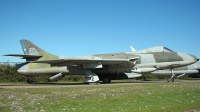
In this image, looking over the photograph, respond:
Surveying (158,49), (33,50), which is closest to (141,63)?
(158,49)

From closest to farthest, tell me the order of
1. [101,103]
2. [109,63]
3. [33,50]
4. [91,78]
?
[101,103] < [91,78] < [109,63] < [33,50]

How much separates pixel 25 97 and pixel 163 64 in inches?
600

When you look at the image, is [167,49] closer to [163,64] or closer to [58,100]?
[163,64]

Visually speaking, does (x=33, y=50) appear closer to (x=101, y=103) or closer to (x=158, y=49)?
(x=158, y=49)

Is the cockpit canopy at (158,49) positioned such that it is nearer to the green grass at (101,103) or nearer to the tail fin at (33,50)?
the tail fin at (33,50)

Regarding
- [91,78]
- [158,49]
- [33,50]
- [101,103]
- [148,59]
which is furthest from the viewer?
[33,50]

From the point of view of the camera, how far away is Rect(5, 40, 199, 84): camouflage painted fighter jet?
66.1 ft

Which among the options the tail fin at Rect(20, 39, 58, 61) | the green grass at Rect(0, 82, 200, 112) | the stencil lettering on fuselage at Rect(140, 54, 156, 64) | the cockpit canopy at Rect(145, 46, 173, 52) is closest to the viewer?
the green grass at Rect(0, 82, 200, 112)

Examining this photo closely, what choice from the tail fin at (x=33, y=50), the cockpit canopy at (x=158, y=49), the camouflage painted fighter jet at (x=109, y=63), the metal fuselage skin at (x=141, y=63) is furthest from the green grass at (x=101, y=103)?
the tail fin at (x=33, y=50)

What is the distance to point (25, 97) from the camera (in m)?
8.97

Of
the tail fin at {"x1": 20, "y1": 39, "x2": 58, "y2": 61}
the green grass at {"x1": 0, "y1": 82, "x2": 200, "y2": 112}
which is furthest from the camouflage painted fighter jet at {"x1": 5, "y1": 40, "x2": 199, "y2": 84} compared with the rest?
the green grass at {"x1": 0, "y1": 82, "x2": 200, "y2": 112}

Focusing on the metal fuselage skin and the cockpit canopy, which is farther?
the cockpit canopy

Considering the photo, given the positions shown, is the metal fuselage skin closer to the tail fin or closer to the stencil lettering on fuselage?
the stencil lettering on fuselage

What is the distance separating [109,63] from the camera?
67.4 ft
